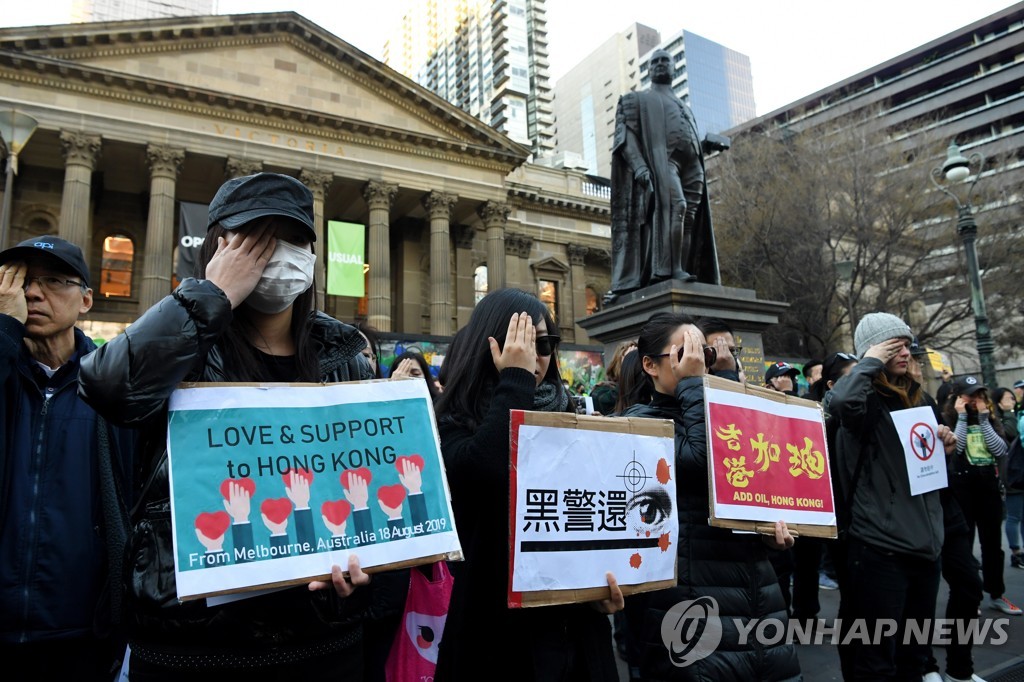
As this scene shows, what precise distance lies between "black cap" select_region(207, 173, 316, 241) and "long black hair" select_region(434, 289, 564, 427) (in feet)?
2.43

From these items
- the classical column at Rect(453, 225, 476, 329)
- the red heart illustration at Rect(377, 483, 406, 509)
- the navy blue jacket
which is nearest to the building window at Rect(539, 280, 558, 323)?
the classical column at Rect(453, 225, 476, 329)

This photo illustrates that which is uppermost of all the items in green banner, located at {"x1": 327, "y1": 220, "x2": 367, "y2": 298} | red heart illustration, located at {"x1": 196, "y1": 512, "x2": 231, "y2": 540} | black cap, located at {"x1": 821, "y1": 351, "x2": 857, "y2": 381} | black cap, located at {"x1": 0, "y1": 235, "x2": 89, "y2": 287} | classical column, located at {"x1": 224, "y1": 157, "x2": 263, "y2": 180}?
classical column, located at {"x1": 224, "y1": 157, "x2": 263, "y2": 180}

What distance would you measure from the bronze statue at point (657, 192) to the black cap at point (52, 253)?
21.9 ft

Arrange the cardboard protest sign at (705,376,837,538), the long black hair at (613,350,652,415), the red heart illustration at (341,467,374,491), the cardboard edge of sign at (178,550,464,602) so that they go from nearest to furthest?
1. the cardboard edge of sign at (178,550,464,602)
2. the red heart illustration at (341,467,374,491)
3. the cardboard protest sign at (705,376,837,538)
4. the long black hair at (613,350,652,415)

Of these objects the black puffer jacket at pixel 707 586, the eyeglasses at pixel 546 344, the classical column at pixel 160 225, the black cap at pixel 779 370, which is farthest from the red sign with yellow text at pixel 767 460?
the classical column at pixel 160 225

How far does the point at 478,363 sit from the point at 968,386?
20.9 feet

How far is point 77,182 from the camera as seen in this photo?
2455 centimetres

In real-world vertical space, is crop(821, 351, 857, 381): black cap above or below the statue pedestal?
below

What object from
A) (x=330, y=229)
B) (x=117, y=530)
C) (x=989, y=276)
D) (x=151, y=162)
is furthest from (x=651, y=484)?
(x=989, y=276)

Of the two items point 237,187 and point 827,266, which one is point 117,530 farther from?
point 827,266

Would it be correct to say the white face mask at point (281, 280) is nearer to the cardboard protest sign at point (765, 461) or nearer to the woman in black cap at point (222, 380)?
the woman in black cap at point (222, 380)

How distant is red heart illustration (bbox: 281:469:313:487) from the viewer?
6.25 feet

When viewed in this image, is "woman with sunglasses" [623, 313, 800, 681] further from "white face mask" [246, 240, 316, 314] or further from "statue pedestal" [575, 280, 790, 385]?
"statue pedestal" [575, 280, 790, 385]

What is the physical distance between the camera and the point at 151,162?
26.3m
